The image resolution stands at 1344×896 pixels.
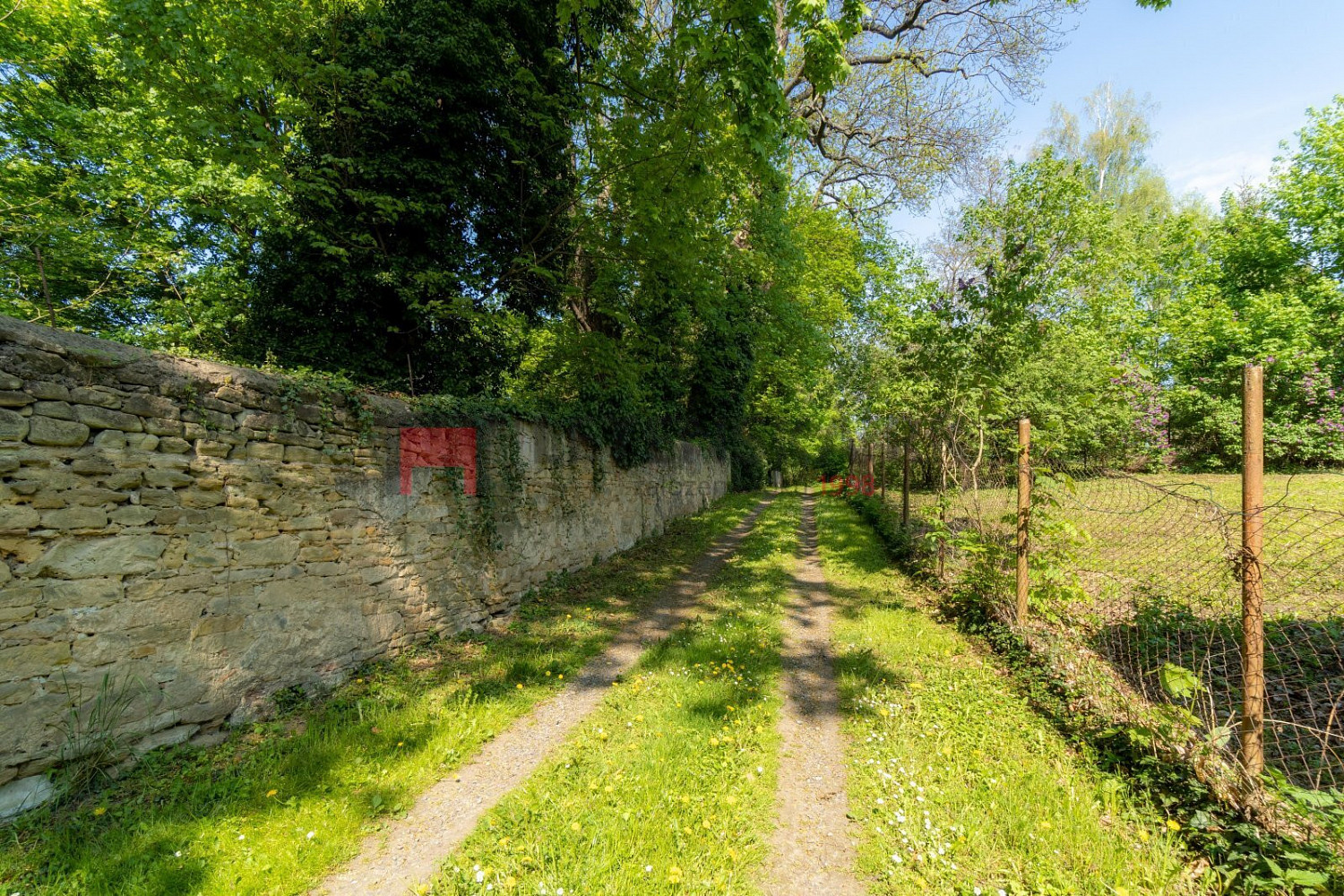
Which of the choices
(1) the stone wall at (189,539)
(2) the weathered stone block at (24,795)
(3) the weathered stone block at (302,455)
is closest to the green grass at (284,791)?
(2) the weathered stone block at (24,795)

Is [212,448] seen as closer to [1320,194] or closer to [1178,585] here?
[1178,585]

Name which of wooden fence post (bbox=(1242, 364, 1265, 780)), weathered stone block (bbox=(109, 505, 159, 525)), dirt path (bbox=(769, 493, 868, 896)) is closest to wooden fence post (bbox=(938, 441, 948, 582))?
dirt path (bbox=(769, 493, 868, 896))

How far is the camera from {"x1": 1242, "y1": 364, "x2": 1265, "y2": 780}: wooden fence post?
2.47m

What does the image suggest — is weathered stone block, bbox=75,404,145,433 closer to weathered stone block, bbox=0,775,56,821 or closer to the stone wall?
the stone wall

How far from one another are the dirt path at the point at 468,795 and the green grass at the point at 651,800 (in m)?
0.14

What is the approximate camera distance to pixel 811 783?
3145mm

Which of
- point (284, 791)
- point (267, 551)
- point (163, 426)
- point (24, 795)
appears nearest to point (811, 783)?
point (284, 791)

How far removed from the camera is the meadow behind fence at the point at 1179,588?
107 inches

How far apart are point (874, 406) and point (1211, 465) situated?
43.1 ft

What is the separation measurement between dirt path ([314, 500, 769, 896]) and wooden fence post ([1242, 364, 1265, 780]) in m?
3.94

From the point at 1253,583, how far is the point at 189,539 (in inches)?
251

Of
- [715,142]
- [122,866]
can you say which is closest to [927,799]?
[122,866]

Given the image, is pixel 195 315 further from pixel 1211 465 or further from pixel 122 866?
pixel 1211 465

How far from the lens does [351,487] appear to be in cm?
464
